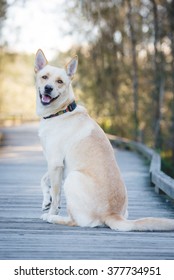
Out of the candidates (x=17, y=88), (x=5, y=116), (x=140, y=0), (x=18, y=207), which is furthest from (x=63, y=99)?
(x=17, y=88)

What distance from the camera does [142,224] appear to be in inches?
219

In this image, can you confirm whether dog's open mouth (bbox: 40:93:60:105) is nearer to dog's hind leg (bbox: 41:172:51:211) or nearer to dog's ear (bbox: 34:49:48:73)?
dog's ear (bbox: 34:49:48:73)

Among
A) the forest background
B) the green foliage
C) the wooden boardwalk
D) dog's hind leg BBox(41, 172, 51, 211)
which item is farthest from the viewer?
the green foliage

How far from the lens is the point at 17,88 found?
211 ft

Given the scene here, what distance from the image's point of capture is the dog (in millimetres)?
5703

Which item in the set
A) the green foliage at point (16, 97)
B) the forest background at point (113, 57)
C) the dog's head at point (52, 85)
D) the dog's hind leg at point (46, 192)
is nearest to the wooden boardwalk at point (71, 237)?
the dog's hind leg at point (46, 192)

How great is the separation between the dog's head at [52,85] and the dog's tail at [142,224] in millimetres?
1516

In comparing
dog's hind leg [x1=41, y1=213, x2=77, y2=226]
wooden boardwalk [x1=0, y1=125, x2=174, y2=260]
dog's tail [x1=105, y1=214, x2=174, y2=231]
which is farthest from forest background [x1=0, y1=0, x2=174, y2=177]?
dog's tail [x1=105, y1=214, x2=174, y2=231]

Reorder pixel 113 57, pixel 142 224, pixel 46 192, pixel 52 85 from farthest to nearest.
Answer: pixel 113 57 → pixel 46 192 → pixel 52 85 → pixel 142 224

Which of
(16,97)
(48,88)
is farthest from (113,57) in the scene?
(16,97)

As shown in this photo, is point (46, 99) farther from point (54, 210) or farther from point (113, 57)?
point (113, 57)

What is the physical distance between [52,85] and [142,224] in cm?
180
